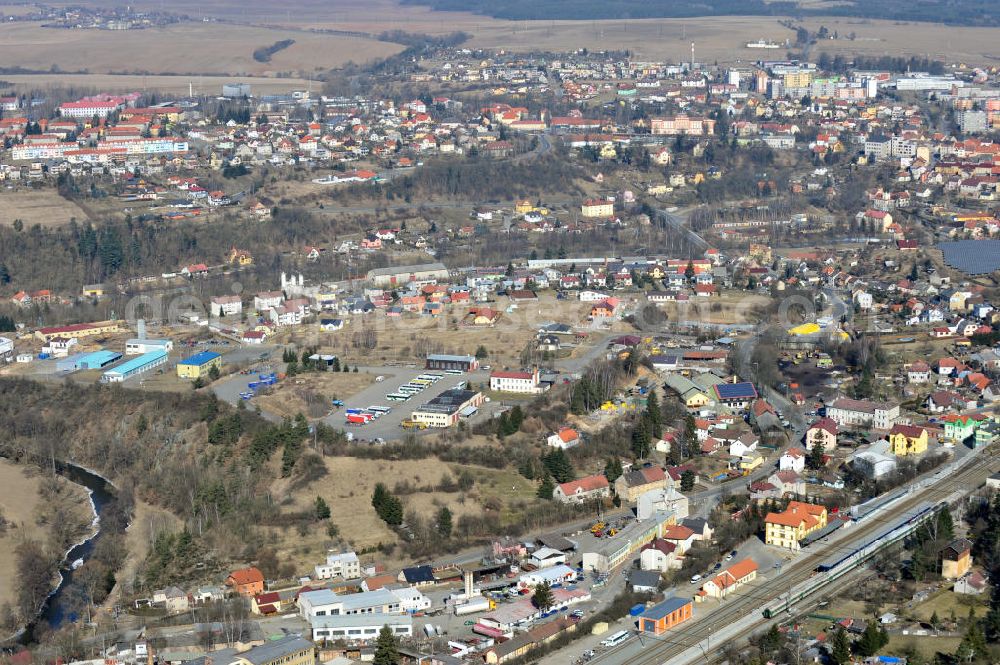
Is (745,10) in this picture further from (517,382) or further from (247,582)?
(247,582)

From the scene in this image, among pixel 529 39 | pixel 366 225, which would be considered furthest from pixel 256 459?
pixel 529 39

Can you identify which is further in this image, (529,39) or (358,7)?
(358,7)

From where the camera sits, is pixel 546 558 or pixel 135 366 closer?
pixel 546 558

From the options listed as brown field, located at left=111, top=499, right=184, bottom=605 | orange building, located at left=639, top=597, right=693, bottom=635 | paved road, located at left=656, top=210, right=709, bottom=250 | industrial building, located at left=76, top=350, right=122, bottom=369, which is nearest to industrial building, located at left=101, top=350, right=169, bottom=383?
industrial building, located at left=76, top=350, right=122, bottom=369

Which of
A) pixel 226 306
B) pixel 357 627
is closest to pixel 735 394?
pixel 357 627

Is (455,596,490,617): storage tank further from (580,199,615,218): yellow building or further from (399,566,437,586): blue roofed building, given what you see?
(580,199,615,218): yellow building

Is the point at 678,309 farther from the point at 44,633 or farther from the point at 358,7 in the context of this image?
the point at 358,7

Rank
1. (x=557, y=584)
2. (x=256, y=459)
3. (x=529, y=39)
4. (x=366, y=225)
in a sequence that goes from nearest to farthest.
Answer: (x=557, y=584)
(x=256, y=459)
(x=366, y=225)
(x=529, y=39)

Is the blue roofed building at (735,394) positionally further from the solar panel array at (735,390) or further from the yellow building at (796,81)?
the yellow building at (796,81)
